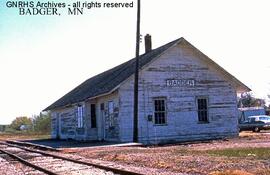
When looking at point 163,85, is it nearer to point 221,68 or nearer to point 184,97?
point 184,97

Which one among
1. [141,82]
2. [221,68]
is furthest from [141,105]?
[221,68]

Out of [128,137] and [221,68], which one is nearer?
[128,137]

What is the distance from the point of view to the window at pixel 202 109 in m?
27.0

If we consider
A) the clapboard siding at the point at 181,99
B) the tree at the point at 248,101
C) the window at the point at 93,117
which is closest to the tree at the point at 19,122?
the tree at the point at 248,101

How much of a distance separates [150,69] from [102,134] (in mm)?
5756

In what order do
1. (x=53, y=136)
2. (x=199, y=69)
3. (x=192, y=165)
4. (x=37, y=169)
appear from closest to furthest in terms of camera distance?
(x=192, y=165) < (x=37, y=169) < (x=199, y=69) < (x=53, y=136)

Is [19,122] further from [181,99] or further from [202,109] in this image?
[181,99]

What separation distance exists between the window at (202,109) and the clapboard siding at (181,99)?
0.25m

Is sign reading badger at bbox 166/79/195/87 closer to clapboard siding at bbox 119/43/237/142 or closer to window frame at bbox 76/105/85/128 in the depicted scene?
clapboard siding at bbox 119/43/237/142

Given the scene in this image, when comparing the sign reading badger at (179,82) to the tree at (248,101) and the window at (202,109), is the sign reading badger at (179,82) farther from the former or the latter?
the tree at (248,101)

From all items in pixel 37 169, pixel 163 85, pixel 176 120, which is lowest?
pixel 37 169

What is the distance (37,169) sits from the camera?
42.4 feet

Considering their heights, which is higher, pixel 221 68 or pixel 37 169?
pixel 221 68

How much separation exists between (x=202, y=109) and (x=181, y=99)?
1.63 meters
